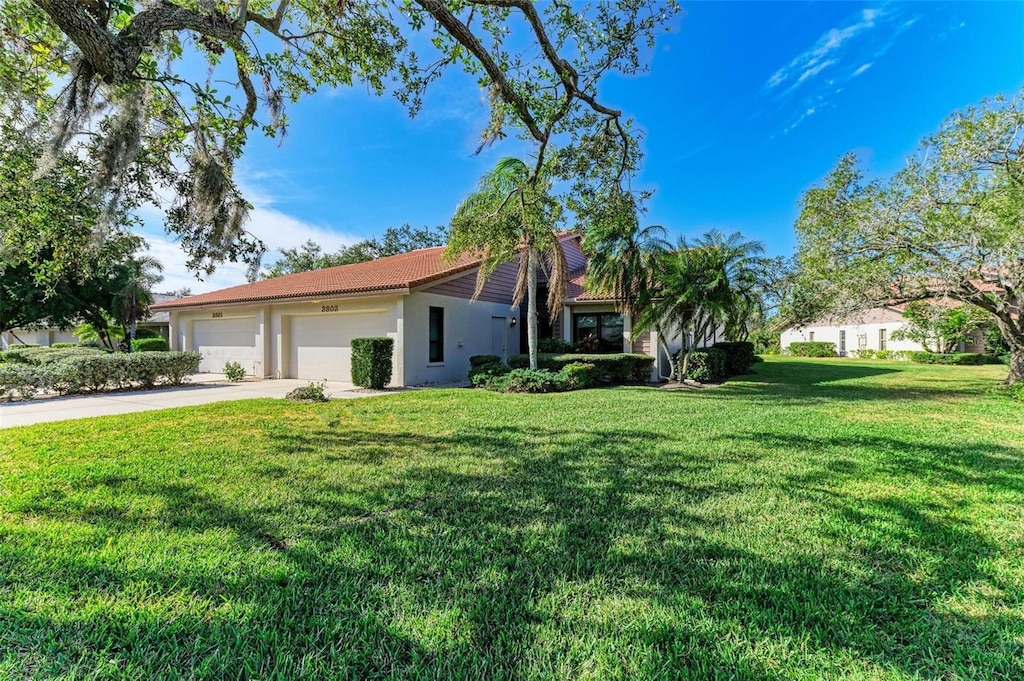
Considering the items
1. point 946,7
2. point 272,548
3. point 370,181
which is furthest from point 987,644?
point 370,181

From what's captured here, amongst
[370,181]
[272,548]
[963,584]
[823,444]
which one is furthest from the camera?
[370,181]

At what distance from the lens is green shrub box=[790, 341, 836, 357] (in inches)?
1276

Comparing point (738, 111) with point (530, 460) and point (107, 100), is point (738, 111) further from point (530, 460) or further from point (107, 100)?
point (107, 100)

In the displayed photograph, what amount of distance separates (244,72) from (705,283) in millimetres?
11048

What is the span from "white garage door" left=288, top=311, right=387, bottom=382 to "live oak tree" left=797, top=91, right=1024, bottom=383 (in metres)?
13.4

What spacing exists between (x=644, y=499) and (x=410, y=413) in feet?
17.9

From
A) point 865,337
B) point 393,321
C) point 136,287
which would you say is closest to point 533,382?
point 393,321

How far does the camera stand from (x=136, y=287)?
2078 centimetres

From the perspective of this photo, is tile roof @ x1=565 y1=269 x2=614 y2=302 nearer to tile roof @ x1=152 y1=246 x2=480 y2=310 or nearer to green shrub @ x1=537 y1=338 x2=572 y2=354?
green shrub @ x1=537 y1=338 x2=572 y2=354

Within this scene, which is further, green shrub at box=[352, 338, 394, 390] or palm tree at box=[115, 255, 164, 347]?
palm tree at box=[115, 255, 164, 347]

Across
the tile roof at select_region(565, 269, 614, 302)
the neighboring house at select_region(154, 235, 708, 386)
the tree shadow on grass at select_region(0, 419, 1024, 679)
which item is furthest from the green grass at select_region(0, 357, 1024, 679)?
the tile roof at select_region(565, 269, 614, 302)

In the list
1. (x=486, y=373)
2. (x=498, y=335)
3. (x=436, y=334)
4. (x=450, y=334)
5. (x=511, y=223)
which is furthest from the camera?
(x=498, y=335)

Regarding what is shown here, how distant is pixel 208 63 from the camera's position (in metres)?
6.65

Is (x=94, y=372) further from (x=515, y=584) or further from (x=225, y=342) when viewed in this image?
(x=515, y=584)
